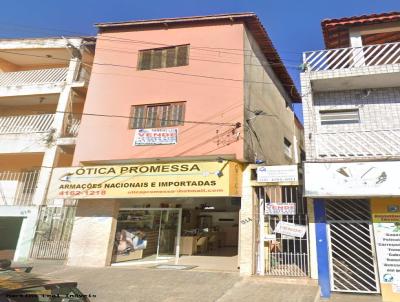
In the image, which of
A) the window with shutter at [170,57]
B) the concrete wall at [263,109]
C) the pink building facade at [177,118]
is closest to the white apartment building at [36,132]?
the pink building facade at [177,118]

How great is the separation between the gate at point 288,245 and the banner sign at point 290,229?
92mm

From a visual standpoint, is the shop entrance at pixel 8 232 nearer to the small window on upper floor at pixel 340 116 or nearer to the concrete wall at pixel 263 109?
the concrete wall at pixel 263 109

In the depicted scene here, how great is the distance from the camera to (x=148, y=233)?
1356 cm

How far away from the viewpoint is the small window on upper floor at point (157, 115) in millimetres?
12820

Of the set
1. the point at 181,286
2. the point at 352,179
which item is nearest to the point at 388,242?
the point at 352,179

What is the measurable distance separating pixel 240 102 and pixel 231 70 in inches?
59.2

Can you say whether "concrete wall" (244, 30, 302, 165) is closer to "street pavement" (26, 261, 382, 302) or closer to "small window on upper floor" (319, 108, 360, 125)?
"small window on upper floor" (319, 108, 360, 125)

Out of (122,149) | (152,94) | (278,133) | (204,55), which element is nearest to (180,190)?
(122,149)

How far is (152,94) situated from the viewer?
44.2 ft

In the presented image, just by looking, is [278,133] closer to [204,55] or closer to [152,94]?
[204,55]

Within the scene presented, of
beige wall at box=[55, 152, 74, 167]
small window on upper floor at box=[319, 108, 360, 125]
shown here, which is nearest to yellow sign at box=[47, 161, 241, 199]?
beige wall at box=[55, 152, 74, 167]

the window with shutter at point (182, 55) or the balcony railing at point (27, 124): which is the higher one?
the window with shutter at point (182, 55)

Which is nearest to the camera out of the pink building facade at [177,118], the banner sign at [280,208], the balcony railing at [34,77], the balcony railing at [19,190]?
the banner sign at [280,208]

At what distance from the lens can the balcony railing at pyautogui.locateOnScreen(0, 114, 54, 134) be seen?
15953mm
